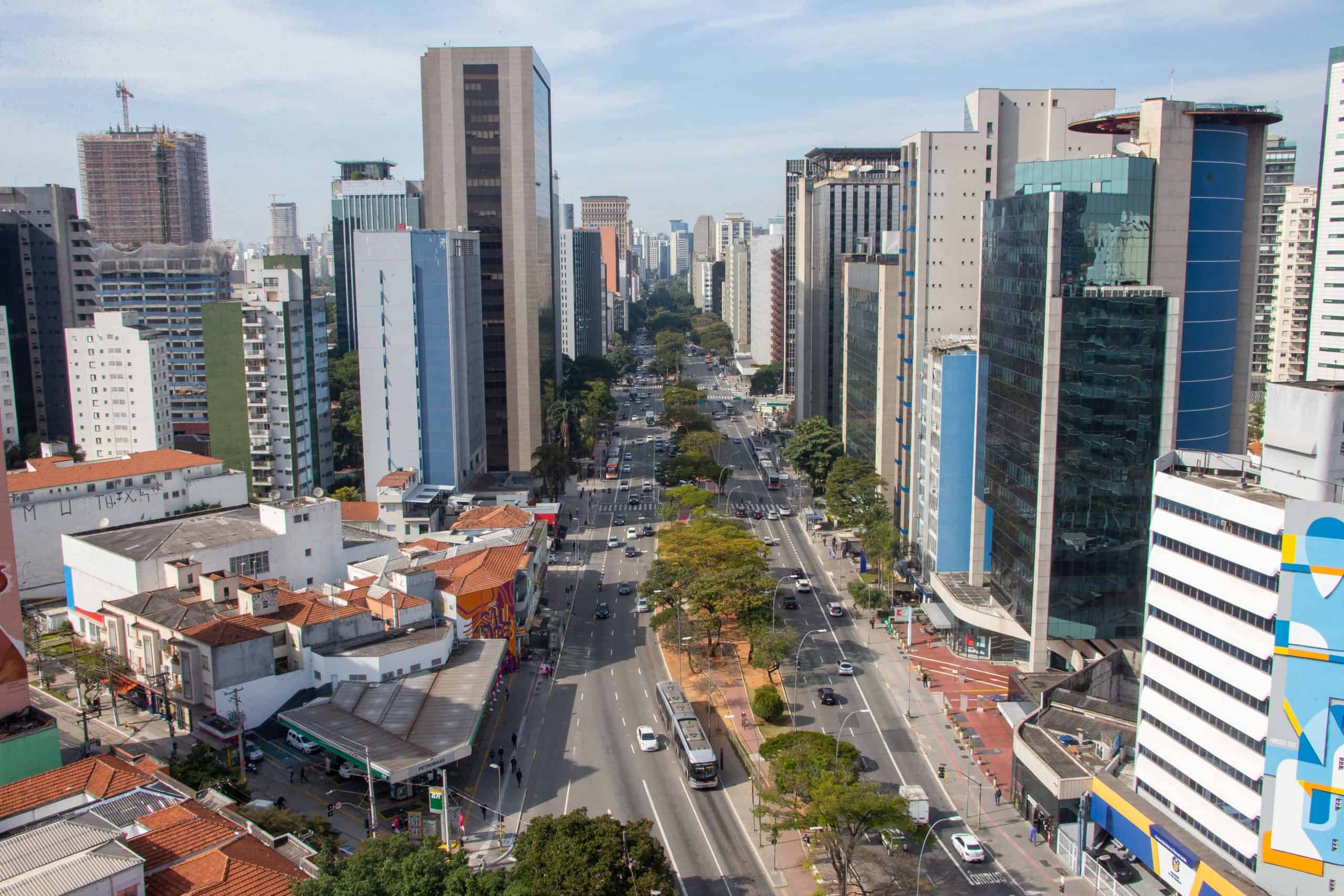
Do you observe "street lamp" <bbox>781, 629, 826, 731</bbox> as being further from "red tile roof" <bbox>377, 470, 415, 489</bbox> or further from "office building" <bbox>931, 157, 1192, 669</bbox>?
"red tile roof" <bbox>377, 470, 415, 489</bbox>

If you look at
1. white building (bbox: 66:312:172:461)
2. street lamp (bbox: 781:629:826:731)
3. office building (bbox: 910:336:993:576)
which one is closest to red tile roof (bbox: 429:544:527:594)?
street lamp (bbox: 781:629:826:731)

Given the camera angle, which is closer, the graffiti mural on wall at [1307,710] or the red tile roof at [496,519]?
the graffiti mural on wall at [1307,710]

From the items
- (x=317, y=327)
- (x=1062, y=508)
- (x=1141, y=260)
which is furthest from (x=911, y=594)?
(x=317, y=327)

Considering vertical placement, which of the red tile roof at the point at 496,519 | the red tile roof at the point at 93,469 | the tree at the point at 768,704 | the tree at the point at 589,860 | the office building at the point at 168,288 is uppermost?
the office building at the point at 168,288

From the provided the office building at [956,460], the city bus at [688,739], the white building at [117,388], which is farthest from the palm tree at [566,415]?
the city bus at [688,739]

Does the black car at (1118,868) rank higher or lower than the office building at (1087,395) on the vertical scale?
lower

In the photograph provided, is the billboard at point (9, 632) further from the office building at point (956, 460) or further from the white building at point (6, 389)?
the white building at point (6, 389)

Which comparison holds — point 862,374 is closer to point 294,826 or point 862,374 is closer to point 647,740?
point 647,740
